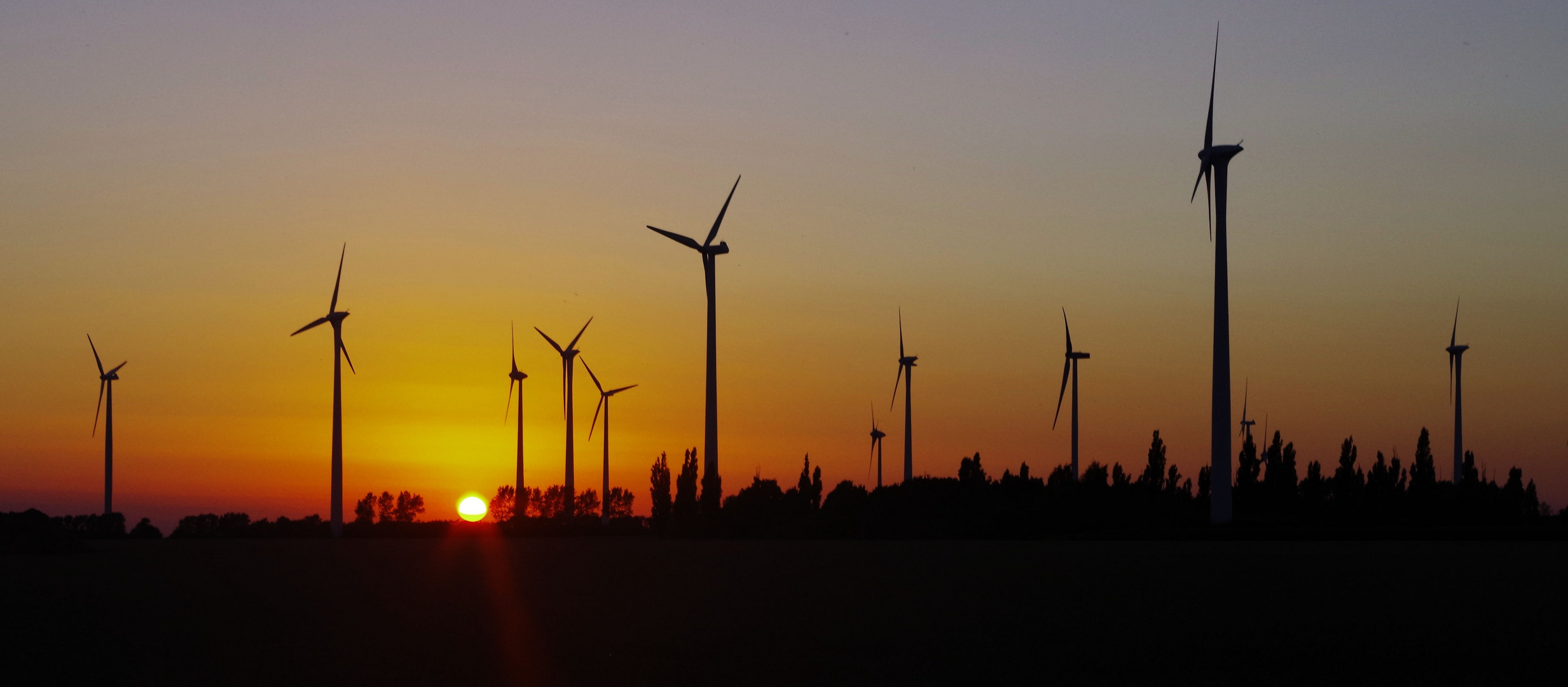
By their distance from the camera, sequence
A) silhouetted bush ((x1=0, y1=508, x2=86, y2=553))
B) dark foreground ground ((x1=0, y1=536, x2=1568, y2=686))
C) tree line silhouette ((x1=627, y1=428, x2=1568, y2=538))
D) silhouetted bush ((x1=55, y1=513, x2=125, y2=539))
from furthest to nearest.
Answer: silhouetted bush ((x1=55, y1=513, x2=125, y2=539)) < tree line silhouette ((x1=627, y1=428, x2=1568, y2=538)) < silhouetted bush ((x1=0, y1=508, x2=86, y2=553)) < dark foreground ground ((x1=0, y1=536, x2=1568, y2=686))

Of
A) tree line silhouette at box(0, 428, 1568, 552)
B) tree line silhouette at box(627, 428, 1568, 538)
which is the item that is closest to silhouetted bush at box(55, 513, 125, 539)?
tree line silhouette at box(0, 428, 1568, 552)

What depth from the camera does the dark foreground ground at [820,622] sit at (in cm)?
2116

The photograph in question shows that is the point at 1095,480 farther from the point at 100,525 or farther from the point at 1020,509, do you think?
the point at 100,525

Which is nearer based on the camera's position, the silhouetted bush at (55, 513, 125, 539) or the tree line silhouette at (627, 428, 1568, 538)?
the tree line silhouette at (627, 428, 1568, 538)

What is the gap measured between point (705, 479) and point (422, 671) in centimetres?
8164

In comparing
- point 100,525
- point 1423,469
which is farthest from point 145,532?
point 1423,469

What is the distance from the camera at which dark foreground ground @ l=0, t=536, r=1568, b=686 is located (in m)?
21.2

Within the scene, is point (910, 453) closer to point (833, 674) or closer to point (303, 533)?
point (303, 533)

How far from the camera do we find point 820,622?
28.2m

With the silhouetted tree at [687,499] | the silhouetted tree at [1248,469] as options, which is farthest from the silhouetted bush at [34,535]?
the silhouetted tree at [1248,469]

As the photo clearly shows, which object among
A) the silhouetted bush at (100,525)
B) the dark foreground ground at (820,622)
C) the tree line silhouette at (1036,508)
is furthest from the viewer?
the silhouetted bush at (100,525)

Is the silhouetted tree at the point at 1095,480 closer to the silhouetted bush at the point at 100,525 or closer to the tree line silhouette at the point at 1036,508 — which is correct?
the tree line silhouette at the point at 1036,508

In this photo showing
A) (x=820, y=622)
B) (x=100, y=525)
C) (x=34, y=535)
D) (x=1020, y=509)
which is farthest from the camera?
(x=100, y=525)

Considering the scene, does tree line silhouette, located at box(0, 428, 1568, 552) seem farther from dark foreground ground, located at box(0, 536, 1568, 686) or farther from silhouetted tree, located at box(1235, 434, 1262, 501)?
dark foreground ground, located at box(0, 536, 1568, 686)
